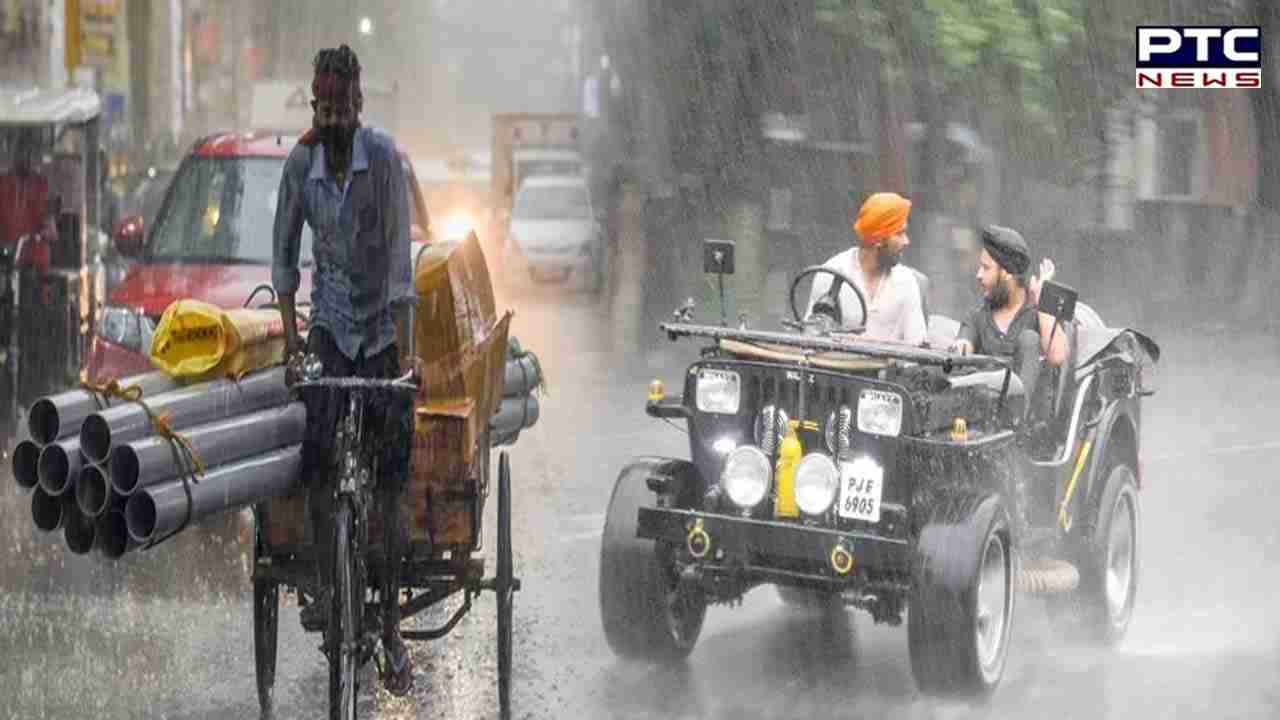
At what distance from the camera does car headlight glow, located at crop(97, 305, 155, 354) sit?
40.8 ft

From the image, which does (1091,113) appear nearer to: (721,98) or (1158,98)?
(1158,98)

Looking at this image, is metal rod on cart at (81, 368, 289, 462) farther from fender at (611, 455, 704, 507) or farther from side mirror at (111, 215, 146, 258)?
side mirror at (111, 215, 146, 258)

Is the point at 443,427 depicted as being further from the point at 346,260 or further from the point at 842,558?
the point at 842,558

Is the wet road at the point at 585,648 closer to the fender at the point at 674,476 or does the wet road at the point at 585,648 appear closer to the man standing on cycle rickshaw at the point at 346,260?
the fender at the point at 674,476

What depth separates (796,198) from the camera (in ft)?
110

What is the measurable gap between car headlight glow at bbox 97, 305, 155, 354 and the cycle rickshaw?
476 centimetres

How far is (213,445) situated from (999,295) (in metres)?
4.10

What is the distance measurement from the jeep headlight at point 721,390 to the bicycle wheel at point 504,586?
106 centimetres

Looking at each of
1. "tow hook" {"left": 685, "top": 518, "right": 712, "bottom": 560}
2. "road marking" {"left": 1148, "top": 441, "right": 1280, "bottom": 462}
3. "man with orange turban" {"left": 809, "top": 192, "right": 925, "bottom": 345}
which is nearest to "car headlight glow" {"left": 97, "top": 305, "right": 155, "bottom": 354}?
"man with orange turban" {"left": 809, "top": 192, "right": 925, "bottom": 345}

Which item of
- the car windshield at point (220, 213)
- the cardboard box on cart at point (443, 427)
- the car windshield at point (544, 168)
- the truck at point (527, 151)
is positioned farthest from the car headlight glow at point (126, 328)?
the car windshield at point (544, 168)

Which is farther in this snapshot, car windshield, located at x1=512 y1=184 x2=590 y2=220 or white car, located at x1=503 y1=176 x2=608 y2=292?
car windshield, located at x1=512 y1=184 x2=590 y2=220

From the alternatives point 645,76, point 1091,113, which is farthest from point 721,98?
point 645,76

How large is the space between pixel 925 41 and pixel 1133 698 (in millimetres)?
15927

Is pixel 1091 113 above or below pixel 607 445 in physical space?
above
